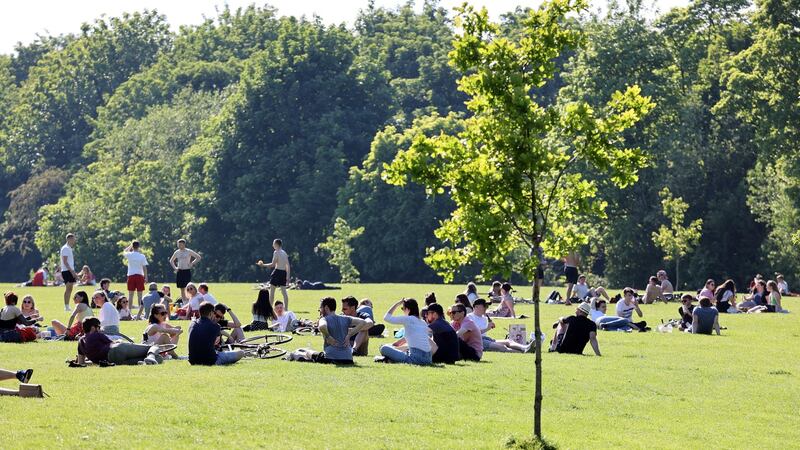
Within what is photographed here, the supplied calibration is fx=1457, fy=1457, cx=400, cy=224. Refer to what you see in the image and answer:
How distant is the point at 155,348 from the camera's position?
25.0 meters

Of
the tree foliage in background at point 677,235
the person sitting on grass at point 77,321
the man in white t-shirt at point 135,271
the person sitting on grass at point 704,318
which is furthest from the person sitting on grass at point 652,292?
the person sitting on grass at point 77,321

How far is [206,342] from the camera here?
78.7 ft

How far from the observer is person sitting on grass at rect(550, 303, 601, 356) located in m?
28.7

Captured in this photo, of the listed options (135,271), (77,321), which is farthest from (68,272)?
(77,321)

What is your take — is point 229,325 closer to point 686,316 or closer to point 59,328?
point 59,328

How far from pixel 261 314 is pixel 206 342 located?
8407 mm

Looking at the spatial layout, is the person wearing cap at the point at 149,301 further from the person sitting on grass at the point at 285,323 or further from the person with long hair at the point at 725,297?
the person with long hair at the point at 725,297

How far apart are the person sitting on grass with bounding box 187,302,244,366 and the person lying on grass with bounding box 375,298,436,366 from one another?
282 cm

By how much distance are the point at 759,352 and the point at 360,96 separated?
238 ft

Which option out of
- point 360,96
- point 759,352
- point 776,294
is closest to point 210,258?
point 360,96

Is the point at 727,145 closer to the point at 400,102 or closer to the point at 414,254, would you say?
the point at 414,254

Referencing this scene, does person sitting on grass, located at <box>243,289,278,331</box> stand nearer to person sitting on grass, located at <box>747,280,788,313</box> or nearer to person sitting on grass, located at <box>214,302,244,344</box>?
person sitting on grass, located at <box>214,302,244,344</box>

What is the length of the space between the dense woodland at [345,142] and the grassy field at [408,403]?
43016mm

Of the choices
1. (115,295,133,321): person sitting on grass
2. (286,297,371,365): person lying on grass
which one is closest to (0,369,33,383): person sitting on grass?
(286,297,371,365): person lying on grass
